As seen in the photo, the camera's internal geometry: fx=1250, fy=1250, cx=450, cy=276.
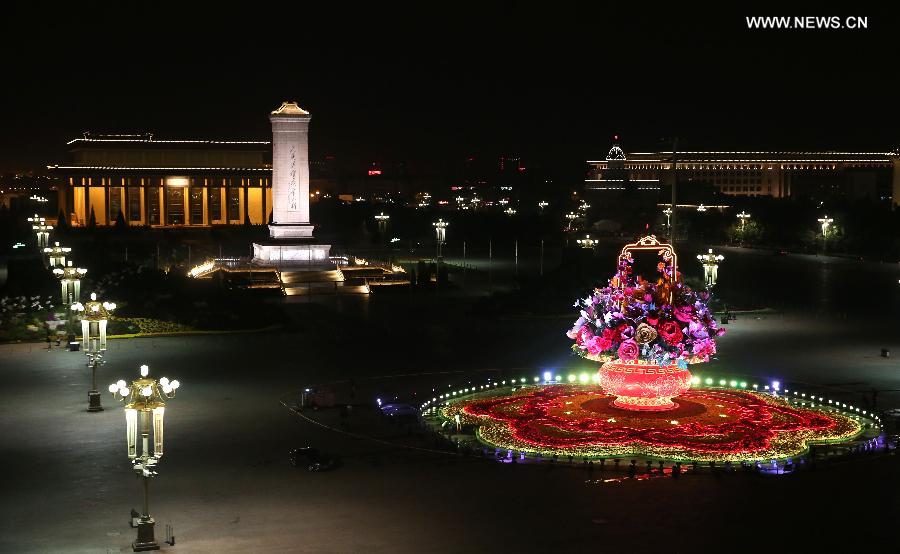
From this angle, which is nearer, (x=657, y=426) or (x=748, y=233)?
(x=657, y=426)

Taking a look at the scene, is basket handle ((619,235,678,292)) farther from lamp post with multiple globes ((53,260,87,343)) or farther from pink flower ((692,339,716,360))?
Result: lamp post with multiple globes ((53,260,87,343))

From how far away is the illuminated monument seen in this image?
210 ft

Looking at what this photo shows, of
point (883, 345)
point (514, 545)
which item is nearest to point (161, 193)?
point (883, 345)

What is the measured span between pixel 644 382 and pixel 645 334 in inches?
37.7

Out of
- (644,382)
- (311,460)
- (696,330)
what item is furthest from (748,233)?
(311,460)

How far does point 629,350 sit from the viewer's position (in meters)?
23.8

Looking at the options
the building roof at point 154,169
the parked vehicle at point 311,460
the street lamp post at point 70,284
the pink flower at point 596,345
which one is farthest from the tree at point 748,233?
the parked vehicle at point 311,460

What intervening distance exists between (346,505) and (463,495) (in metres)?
1.82

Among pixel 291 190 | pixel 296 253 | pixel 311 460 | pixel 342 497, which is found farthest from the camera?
pixel 291 190

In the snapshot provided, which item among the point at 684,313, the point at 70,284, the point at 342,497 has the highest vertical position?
the point at 684,313

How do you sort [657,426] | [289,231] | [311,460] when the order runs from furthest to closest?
[289,231] → [657,426] → [311,460]

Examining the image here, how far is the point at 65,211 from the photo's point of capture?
11838cm

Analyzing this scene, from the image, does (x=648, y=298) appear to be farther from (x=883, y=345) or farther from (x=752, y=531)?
(x=883, y=345)

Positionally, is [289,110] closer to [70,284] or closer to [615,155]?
[70,284]
